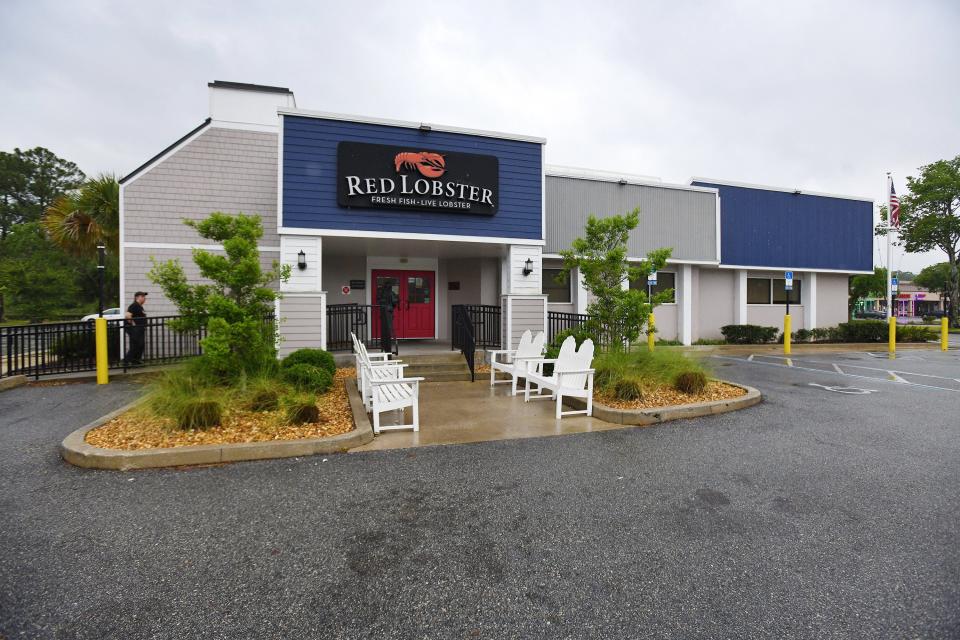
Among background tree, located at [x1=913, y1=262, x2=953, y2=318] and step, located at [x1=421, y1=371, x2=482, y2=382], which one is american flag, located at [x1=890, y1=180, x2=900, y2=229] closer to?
step, located at [x1=421, y1=371, x2=482, y2=382]

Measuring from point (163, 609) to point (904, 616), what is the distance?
143 inches

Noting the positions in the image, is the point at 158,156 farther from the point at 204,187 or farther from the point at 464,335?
the point at 464,335

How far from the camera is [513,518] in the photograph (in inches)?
129

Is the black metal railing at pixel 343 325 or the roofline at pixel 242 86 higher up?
the roofline at pixel 242 86

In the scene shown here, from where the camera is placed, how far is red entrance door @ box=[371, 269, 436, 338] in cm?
1348

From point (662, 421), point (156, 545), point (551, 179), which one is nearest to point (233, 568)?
point (156, 545)

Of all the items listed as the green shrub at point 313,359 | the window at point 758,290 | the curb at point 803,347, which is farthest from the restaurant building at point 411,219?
the green shrub at point 313,359

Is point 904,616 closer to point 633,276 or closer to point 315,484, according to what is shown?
point 315,484

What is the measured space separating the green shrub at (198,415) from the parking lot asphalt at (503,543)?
0.88 m

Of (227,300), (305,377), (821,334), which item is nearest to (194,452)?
(227,300)

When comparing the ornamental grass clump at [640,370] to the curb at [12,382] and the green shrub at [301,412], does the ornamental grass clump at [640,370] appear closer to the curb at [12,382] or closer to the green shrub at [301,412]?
the green shrub at [301,412]

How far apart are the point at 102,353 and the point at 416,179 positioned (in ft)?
23.1

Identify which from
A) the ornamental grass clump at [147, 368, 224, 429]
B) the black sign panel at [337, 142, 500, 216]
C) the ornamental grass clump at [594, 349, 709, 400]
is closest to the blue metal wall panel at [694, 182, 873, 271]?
the black sign panel at [337, 142, 500, 216]

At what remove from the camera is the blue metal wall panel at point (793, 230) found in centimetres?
1706
